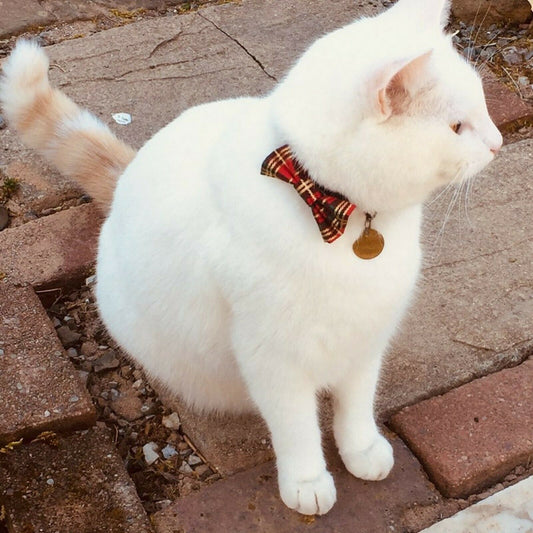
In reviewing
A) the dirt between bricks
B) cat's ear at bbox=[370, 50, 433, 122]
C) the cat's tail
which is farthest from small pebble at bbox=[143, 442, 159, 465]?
cat's ear at bbox=[370, 50, 433, 122]

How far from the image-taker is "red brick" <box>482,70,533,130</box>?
2.95 m

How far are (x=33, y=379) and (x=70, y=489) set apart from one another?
342 millimetres

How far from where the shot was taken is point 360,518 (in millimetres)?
1878

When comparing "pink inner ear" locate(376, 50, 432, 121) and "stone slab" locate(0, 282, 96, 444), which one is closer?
"pink inner ear" locate(376, 50, 432, 121)

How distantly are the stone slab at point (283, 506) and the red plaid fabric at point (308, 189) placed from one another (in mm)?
778

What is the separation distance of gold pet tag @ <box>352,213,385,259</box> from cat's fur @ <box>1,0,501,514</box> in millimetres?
17

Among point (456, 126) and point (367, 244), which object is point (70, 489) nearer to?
point (367, 244)

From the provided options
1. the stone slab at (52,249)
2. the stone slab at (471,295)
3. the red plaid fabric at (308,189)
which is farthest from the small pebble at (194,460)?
the red plaid fabric at (308,189)

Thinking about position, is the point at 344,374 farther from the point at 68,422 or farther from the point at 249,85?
the point at 249,85

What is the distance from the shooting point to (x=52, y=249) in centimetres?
253

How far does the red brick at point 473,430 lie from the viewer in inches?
76.5

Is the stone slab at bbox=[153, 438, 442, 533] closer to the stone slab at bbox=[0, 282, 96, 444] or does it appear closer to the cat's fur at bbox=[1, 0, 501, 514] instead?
the cat's fur at bbox=[1, 0, 501, 514]

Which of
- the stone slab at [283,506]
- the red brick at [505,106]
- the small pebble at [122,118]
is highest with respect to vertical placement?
the red brick at [505,106]

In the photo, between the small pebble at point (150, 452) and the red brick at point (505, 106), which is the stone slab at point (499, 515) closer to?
the small pebble at point (150, 452)
